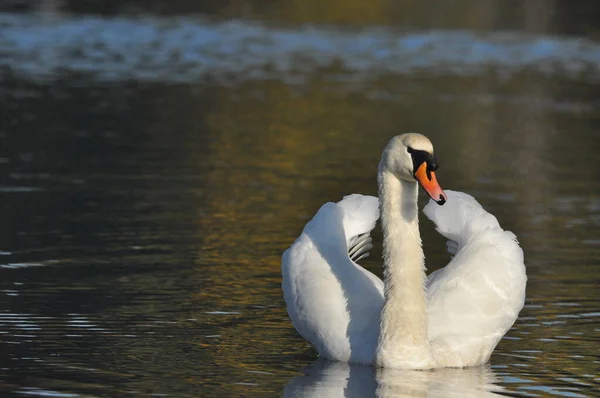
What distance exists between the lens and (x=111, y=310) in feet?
37.6

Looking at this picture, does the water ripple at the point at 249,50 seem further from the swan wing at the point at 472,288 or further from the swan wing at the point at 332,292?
the swan wing at the point at 472,288

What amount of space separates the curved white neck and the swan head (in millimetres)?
142

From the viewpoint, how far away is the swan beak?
9.22m

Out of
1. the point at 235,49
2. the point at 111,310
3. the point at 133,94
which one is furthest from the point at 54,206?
the point at 235,49

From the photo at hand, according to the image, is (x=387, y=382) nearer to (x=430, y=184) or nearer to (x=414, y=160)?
(x=430, y=184)

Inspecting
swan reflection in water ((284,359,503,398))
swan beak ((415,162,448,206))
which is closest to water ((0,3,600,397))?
swan reflection in water ((284,359,503,398))

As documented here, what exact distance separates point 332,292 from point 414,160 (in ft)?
3.68

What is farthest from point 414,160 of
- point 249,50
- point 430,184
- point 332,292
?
point 249,50

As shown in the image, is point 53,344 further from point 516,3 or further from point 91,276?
point 516,3

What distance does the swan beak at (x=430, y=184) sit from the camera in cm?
922

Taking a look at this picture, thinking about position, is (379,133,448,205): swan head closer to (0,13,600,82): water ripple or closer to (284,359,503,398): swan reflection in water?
(284,359,503,398): swan reflection in water

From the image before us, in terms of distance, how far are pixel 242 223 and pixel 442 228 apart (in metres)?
5.14

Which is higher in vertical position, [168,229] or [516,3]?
[516,3]

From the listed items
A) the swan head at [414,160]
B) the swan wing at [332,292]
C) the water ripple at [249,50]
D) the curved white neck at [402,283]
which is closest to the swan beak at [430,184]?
the swan head at [414,160]
